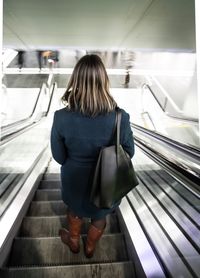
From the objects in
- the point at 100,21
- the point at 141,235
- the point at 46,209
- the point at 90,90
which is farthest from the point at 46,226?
the point at 100,21

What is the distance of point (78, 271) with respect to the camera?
1.80m

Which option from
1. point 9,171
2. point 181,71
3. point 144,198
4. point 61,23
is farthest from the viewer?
point 181,71

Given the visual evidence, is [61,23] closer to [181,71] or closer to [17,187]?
[17,187]

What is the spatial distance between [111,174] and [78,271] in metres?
0.74

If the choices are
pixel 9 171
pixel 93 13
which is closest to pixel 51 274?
A: pixel 9 171

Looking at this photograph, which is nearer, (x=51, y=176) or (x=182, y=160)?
(x=182, y=160)

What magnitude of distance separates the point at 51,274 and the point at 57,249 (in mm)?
296

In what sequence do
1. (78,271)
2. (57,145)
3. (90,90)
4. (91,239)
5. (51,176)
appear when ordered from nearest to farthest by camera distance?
(90,90) → (57,145) → (78,271) → (91,239) → (51,176)

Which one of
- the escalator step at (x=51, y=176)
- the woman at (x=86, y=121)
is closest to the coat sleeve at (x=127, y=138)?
the woman at (x=86, y=121)

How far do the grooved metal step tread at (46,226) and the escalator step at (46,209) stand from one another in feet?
0.85

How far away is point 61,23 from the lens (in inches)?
210

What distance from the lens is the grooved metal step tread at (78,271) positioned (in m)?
1.74

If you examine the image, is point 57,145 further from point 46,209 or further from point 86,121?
point 46,209

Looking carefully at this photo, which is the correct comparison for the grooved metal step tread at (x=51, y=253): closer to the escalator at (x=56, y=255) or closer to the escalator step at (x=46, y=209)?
the escalator at (x=56, y=255)
